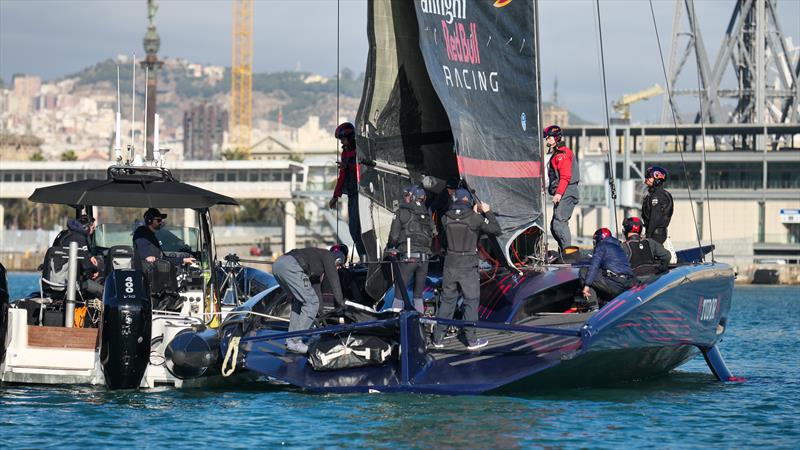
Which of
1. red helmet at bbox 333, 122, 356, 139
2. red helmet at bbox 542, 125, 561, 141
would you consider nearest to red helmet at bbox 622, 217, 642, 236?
red helmet at bbox 542, 125, 561, 141

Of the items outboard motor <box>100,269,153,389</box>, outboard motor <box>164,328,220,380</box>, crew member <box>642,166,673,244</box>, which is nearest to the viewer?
outboard motor <box>100,269,153,389</box>

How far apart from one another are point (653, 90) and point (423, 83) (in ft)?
415

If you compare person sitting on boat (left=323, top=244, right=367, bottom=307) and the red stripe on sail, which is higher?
the red stripe on sail

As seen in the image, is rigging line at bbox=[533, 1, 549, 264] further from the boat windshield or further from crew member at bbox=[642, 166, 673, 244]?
the boat windshield

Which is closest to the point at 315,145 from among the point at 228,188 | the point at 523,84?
the point at 228,188

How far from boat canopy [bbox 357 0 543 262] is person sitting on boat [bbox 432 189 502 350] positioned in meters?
0.73

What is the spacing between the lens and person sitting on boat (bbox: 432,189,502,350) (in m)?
13.9

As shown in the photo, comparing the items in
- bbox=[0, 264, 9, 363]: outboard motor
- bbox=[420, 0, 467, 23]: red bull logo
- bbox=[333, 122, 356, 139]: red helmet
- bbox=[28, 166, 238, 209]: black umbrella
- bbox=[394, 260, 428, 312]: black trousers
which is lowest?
bbox=[0, 264, 9, 363]: outboard motor

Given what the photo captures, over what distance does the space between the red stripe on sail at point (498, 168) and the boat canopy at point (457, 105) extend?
12 millimetres

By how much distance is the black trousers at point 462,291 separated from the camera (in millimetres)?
13875

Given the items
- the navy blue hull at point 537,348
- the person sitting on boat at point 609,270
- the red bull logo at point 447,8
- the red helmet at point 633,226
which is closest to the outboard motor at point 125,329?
the navy blue hull at point 537,348

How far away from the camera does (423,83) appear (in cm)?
1573

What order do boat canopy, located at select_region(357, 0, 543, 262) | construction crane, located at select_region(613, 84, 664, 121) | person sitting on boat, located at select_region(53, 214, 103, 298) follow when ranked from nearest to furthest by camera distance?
boat canopy, located at select_region(357, 0, 543, 262) → person sitting on boat, located at select_region(53, 214, 103, 298) → construction crane, located at select_region(613, 84, 664, 121)

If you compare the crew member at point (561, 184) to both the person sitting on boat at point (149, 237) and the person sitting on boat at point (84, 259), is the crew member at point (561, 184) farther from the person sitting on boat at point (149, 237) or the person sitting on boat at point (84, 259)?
the person sitting on boat at point (84, 259)
